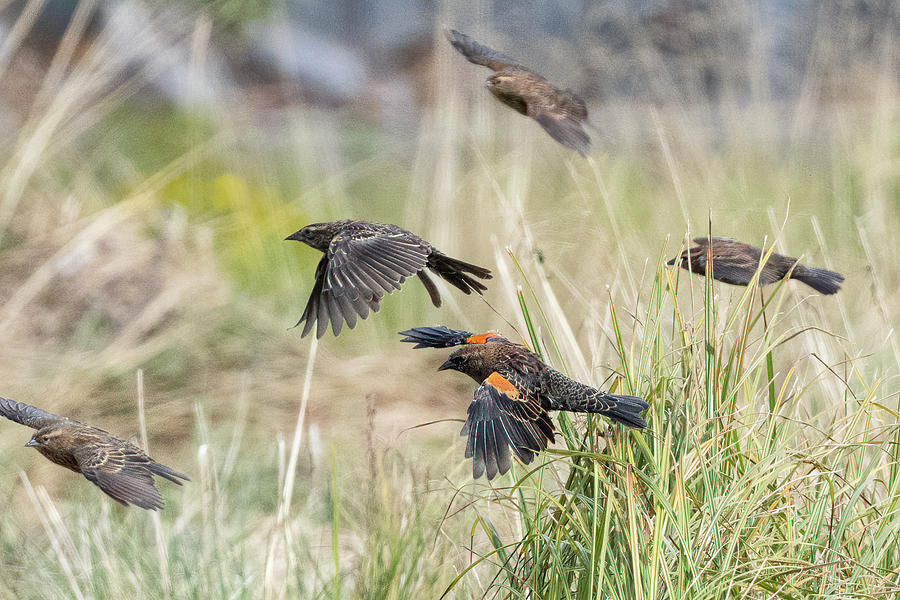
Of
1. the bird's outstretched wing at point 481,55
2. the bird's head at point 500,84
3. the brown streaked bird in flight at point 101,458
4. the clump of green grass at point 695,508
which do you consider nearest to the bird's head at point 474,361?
the clump of green grass at point 695,508

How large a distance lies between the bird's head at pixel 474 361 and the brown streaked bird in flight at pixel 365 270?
13 centimetres

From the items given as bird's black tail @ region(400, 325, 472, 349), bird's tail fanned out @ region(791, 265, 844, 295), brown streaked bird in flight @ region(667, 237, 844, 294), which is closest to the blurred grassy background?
bird's tail fanned out @ region(791, 265, 844, 295)

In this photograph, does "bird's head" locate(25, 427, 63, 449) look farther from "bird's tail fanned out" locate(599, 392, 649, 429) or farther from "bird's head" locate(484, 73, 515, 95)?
"bird's head" locate(484, 73, 515, 95)

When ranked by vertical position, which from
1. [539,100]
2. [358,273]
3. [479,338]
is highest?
[539,100]

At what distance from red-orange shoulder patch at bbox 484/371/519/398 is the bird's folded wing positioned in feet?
1.65

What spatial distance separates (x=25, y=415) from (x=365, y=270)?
657mm

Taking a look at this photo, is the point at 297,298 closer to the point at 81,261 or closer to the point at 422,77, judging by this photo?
the point at 81,261

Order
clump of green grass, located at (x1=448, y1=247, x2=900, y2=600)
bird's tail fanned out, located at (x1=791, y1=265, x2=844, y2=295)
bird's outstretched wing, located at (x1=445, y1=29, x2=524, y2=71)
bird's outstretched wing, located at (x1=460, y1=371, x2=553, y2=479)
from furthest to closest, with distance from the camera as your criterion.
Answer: bird's outstretched wing, located at (x1=445, y1=29, x2=524, y2=71)
bird's tail fanned out, located at (x1=791, y1=265, x2=844, y2=295)
clump of green grass, located at (x1=448, y1=247, x2=900, y2=600)
bird's outstretched wing, located at (x1=460, y1=371, x2=553, y2=479)

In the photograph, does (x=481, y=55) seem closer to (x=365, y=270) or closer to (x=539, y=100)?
(x=539, y=100)

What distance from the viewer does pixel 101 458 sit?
1516 mm

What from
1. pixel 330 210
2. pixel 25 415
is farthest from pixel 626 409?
pixel 330 210

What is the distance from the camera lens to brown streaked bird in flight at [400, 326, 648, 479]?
121cm

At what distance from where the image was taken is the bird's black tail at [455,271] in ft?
5.12

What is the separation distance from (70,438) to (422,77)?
371 centimetres
